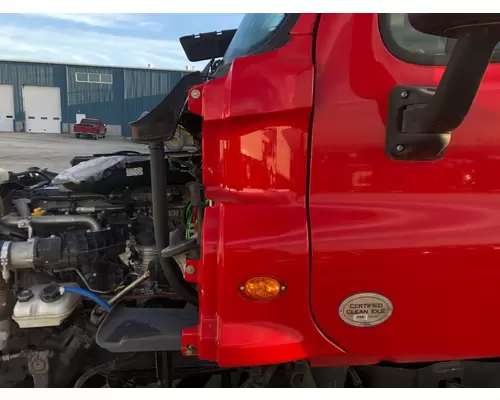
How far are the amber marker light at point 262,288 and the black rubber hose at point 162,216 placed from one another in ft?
1.80

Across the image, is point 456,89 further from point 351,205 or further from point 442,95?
point 351,205

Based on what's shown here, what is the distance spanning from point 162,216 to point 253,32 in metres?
0.90

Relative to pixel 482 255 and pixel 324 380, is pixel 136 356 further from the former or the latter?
pixel 482 255

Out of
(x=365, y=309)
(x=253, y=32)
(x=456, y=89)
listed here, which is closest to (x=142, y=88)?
(x=253, y=32)

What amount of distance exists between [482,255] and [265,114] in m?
0.89

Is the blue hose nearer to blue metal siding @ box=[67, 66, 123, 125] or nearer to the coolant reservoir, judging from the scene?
the coolant reservoir

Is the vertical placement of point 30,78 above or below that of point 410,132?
above

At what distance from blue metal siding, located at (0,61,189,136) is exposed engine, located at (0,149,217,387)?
3236 cm

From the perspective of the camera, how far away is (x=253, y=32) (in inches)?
74.5

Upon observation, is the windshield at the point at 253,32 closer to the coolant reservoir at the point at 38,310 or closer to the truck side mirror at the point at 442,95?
Answer: the truck side mirror at the point at 442,95

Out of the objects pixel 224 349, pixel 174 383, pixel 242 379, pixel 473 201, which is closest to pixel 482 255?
pixel 473 201

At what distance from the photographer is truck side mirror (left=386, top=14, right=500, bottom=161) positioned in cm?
110

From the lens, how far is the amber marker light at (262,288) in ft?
4.96

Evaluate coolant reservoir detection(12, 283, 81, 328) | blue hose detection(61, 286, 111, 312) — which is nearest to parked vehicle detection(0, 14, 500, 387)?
blue hose detection(61, 286, 111, 312)
